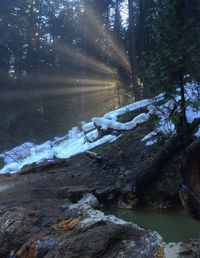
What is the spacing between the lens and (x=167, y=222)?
845cm

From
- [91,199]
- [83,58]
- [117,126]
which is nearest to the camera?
[91,199]

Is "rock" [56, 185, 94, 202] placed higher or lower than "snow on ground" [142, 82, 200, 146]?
lower

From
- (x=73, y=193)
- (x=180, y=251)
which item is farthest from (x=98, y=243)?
(x=73, y=193)

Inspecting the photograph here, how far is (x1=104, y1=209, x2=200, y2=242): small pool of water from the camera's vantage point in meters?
7.43

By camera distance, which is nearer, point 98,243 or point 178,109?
point 98,243

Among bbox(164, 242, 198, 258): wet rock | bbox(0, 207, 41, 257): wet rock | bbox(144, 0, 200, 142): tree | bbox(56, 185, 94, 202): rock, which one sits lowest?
bbox(56, 185, 94, 202): rock

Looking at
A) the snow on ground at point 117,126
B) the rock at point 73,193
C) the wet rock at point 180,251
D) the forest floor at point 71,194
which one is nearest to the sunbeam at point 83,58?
the snow on ground at point 117,126

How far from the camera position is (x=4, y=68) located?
33594mm

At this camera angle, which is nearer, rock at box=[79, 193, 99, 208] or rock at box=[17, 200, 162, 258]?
rock at box=[17, 200, 162, 258]

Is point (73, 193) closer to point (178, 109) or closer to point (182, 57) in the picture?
point (178, 109)

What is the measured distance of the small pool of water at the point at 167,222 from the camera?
7.43 metres

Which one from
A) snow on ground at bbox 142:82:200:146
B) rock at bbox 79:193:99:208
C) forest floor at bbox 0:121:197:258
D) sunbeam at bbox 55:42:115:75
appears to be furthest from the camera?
sunbeam at bbox 55:42:115:75

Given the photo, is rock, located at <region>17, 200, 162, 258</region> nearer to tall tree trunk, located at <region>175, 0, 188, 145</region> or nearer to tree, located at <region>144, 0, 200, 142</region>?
tall tree trunk, located at <region>175, 0, 188, 145</region>

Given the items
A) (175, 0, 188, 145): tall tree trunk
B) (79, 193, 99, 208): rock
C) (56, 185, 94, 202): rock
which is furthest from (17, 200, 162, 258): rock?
(175, 0, 188, 145): tall tree trunk
